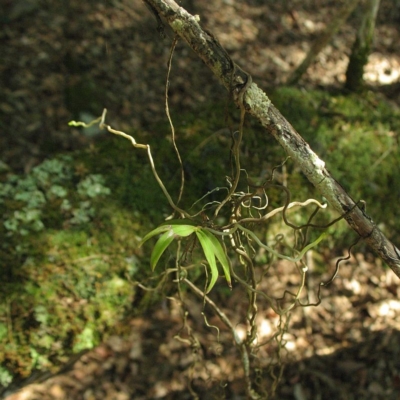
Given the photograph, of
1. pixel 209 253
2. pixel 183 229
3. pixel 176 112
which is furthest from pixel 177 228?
pixel 176 112

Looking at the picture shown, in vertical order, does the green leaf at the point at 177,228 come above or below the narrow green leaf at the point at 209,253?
above

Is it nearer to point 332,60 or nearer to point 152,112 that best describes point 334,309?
point 152,112

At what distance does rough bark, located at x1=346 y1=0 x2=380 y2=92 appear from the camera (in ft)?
13.4

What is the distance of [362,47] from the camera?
4266mm

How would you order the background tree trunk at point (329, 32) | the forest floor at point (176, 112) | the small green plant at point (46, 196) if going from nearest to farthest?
the small green plant at point (46, 196), the forest floor at point (176, 112), the background tree trunk at point (329, 32)

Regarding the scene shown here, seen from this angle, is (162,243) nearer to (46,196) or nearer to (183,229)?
(183,229)

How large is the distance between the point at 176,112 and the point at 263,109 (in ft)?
11.1

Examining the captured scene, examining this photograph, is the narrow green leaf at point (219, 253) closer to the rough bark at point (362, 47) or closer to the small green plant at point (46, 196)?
the small green plant at point (46, 196)

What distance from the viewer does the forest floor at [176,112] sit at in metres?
3.22

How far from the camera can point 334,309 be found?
3832 mm

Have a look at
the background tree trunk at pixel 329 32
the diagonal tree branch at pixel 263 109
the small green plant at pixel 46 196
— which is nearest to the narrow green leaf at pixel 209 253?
the diagonal tree branch at pixel 263 109

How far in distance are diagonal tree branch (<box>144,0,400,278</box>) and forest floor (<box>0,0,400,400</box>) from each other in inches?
25.5

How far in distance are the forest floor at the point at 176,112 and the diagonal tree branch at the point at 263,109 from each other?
0.65 metres

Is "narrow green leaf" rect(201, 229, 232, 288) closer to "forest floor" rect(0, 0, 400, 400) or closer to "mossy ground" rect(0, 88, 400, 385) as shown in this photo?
A: "forest floor" rect(0, 0, 400, 400)
